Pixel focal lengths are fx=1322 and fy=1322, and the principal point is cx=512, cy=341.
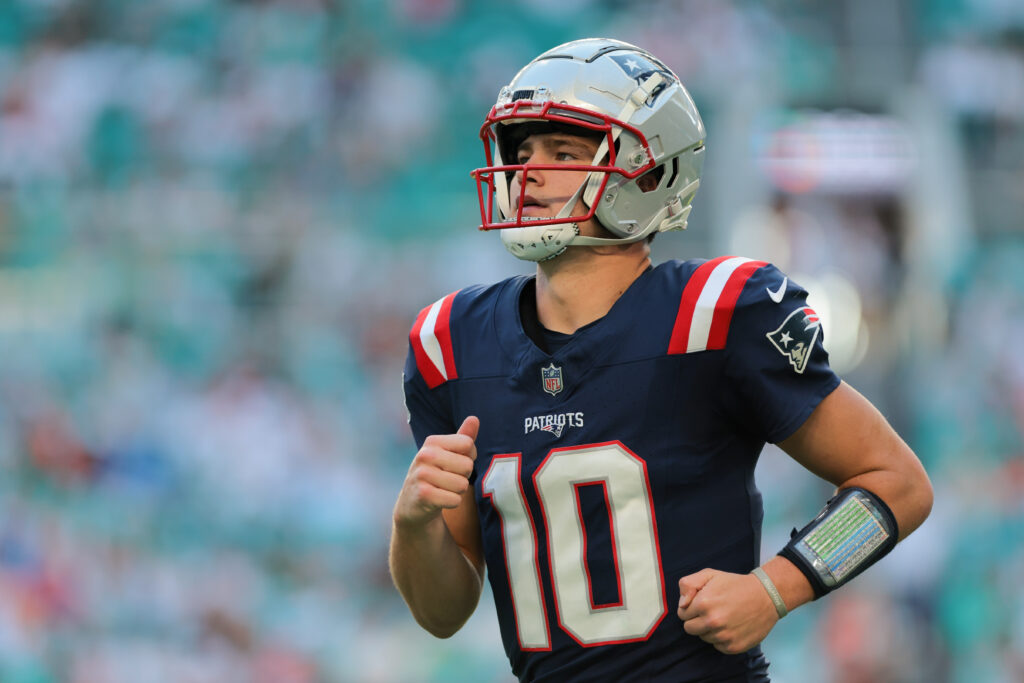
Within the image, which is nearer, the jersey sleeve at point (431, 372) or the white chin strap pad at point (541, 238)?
the white chin strap pad at point (541, 238)

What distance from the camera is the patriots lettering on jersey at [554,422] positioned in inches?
93.3

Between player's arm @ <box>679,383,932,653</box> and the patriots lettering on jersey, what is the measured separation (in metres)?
0.36

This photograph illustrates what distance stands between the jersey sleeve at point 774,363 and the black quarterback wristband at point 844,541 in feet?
0.54

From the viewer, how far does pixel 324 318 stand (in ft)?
27.5

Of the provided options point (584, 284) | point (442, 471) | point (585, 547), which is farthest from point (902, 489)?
point (442, 471)

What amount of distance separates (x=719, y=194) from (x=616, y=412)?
7009mm

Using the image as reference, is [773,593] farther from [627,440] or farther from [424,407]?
[424,407]

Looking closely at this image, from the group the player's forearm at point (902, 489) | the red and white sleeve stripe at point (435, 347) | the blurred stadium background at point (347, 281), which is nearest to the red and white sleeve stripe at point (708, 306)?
the player's forearm at point (902, 489)

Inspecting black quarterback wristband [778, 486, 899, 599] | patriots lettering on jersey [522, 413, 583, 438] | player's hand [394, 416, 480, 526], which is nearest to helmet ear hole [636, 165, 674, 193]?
patriots lettering on jersey [522, 413, 583, 438]

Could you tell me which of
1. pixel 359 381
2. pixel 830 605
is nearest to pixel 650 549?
pixel 830 605

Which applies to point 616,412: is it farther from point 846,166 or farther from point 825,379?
point 846,166

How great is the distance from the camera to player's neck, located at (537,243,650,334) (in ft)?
8.23

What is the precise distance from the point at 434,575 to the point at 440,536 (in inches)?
4.3

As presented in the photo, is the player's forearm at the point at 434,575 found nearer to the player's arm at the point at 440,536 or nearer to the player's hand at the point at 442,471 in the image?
the player's arm at the point at 440,536
